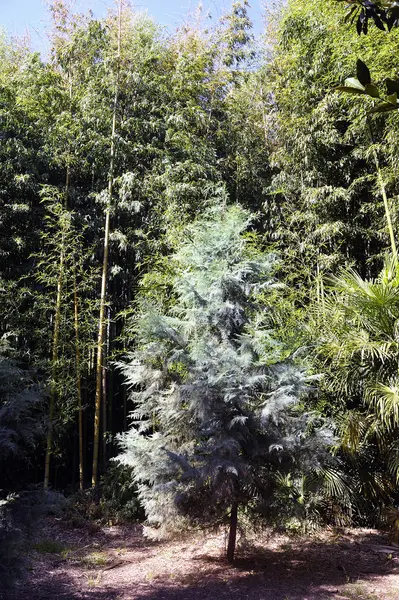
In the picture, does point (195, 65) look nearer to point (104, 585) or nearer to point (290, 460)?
point (290, 460)

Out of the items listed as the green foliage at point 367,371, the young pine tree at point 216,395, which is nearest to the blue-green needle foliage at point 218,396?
the young pine tree at point 216,395

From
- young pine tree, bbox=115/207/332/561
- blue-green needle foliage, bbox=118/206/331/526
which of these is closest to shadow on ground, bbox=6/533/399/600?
young pine tree, bbox=115/207/332/561

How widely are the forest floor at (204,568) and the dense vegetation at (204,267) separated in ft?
1.09

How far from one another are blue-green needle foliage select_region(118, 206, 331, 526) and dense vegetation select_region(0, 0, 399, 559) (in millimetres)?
17

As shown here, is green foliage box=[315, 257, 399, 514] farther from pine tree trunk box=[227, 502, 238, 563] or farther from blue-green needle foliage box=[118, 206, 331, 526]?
pine tree trunk box=[227, 502, 238, 563]

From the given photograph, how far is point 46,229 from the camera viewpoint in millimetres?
6527

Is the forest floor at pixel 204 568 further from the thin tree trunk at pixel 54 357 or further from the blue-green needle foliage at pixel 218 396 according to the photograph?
the thin tree trunk at pixel 54 357

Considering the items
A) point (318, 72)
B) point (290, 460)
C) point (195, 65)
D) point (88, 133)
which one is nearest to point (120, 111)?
point (88, 133)

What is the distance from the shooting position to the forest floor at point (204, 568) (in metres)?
3.37

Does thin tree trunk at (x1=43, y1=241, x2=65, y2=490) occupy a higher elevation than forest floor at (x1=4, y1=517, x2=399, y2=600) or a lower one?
higher

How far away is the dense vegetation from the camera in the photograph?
3.60 meters

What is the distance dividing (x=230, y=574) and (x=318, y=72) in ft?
18.7

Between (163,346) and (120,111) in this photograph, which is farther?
(120,111)

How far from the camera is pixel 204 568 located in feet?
12.7
